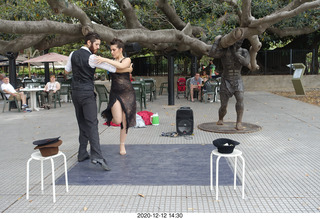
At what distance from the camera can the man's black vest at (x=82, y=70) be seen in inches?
169

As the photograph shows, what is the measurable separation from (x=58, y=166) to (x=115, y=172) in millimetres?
1002

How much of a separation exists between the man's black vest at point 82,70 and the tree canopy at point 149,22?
2211 mm

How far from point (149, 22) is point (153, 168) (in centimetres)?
1062

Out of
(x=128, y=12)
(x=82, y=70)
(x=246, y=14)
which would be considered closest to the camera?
(x=82, y=70)

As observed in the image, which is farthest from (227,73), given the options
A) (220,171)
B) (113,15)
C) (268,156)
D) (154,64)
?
(154,64)

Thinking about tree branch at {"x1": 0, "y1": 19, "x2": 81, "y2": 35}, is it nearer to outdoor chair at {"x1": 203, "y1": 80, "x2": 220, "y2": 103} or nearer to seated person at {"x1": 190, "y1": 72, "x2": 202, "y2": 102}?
outdoor chair at {"x1": 203, "y1": 80, "x2": 220, "y2": 103}

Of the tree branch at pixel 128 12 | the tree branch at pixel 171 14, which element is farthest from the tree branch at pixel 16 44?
the tree branch at pixel 171 14

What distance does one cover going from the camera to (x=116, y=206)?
11.0ft

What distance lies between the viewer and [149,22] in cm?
1409

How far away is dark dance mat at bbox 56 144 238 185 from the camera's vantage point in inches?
162

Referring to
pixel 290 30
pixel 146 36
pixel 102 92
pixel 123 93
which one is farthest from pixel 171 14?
pixel 123 93

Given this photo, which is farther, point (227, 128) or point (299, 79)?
point (299, 79)

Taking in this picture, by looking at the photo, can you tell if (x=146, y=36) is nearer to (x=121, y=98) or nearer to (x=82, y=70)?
(x=121, y=98)

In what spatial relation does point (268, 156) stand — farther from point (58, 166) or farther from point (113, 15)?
point (113, 15)
